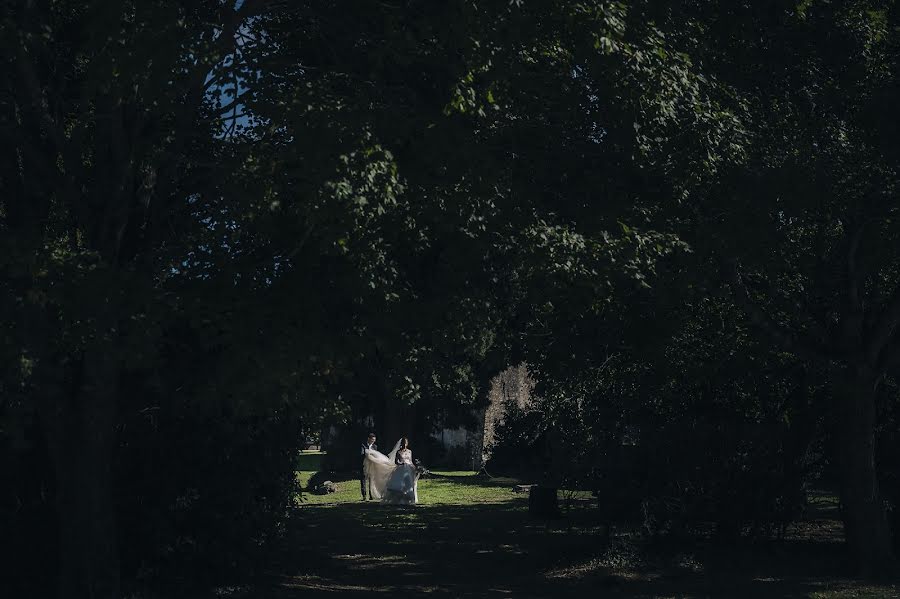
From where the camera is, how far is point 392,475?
1109 inches

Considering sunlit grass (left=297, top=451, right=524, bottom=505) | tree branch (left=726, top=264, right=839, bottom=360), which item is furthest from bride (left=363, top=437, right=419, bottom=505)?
tree branch (left=726, top=264, right=839, bottom=360)

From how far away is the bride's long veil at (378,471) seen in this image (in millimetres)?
28570

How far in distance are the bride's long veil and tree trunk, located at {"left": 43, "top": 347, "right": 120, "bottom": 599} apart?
1782 cm

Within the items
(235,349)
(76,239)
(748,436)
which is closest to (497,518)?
(748,436)

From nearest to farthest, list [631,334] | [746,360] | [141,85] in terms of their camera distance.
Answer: [141,85]
[631,334]
[746,360]

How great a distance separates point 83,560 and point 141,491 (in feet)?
6.34

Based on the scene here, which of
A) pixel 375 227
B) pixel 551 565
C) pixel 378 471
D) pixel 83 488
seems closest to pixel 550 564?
pixel 551 565

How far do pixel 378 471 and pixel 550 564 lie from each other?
1324 centimetres

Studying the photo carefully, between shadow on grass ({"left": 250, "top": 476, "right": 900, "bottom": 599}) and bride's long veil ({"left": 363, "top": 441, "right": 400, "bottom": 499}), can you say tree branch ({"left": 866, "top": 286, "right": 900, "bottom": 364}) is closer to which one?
shadow on grass ({"left": 250, "top": 476, "right": 900, "bottom": 599})

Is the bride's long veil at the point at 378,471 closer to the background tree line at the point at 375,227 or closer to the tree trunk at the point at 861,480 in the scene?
the background tree line at the point at 375,227

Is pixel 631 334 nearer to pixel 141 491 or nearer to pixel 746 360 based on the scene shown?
pixel 746 360

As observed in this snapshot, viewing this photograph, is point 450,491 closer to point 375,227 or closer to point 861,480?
point 861,480

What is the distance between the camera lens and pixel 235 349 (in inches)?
349

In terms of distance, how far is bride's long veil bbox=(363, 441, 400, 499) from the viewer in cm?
2857
